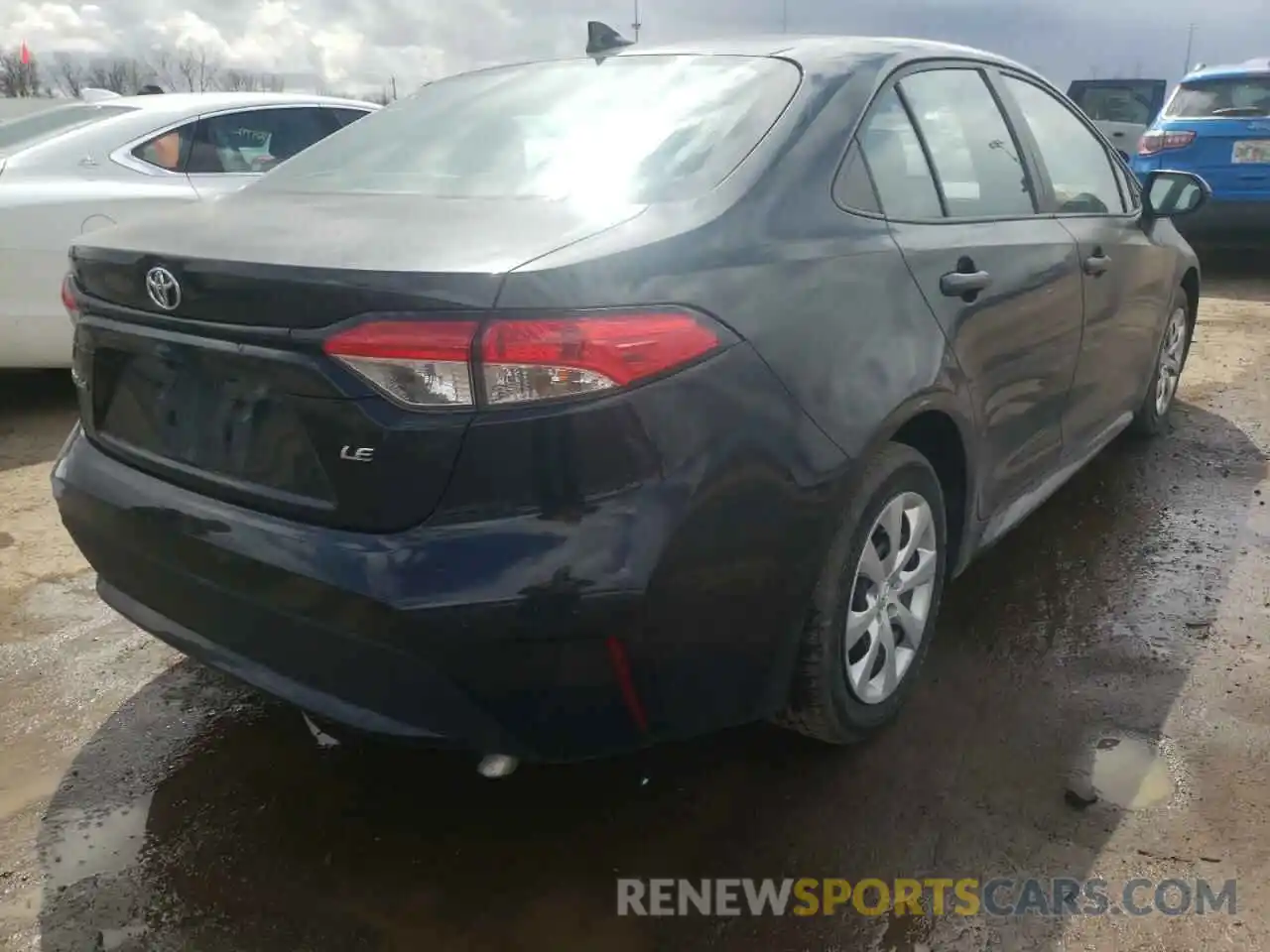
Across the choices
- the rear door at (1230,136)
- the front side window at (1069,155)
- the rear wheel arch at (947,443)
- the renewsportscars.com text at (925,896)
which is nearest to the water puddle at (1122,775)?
the renewsportscars.com text at (925,896)

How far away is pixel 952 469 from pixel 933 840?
89 cm

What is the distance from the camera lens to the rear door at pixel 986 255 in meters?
2.44

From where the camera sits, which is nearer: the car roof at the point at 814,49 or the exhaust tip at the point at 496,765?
the exhaust tip at the point at 496,765

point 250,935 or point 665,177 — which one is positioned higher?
point 665,177

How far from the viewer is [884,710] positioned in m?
2.52

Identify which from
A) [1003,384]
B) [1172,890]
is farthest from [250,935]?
[1003,384]

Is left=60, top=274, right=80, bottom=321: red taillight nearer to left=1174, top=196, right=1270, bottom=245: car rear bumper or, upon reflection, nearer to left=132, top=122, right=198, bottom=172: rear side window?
left=132, top=122, right=198, bottom=172: rear side window

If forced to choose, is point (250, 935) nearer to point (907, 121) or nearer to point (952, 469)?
point (952, 469)

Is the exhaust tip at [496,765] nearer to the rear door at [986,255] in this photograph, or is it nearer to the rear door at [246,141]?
the rear door at [986,255]

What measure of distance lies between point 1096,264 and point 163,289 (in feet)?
8.70

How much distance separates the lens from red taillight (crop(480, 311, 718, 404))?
5.49 ft

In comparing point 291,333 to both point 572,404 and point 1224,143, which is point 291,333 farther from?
point 1224,143

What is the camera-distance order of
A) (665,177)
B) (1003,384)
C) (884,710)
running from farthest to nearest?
(1003,384) → (884,710) → (665,177)

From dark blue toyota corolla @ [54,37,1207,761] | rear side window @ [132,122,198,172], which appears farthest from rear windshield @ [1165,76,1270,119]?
rear side window @ [132,122,198,172]
